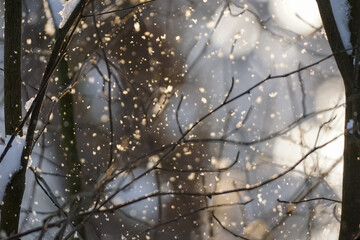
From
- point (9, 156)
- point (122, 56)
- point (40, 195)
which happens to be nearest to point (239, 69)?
point (122, 56)

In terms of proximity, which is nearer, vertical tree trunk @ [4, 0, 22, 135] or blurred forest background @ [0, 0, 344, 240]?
vertical tree trunk @ [4, 0, 22, 135]

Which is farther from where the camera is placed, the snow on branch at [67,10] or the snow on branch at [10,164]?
the snow on branch at [67,10]

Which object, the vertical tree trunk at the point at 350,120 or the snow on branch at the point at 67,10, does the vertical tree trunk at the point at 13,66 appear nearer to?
the snow on branch at the point at 67,10

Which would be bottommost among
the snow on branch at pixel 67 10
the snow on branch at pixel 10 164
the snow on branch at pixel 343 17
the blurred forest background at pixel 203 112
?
the snow on branch at pixel 10 164

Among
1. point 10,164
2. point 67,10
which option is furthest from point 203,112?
point 10,164

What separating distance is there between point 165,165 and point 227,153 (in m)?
1.45

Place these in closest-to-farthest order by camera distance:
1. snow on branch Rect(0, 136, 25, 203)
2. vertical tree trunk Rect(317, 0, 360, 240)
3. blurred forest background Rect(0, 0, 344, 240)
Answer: snow on branch Rect(0, 136, 25, 203)
vertical tree trunk Rect(317, 0, 360, 240)
blurred forest background Rect(0, 0, 344, 240)

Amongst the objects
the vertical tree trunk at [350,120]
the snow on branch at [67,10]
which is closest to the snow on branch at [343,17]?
the vertical tree trunk at [350,120]

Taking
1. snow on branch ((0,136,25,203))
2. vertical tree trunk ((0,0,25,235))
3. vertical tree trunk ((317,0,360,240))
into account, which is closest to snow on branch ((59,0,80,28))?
vertical tree trunk ((0,0,25,235))

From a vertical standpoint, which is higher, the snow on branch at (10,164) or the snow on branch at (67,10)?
the snow on branch at (67,10)

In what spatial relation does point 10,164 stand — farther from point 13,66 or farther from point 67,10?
point 67,10

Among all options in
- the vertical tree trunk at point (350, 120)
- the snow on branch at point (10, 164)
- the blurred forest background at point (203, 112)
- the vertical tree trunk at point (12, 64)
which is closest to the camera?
the snow on branch at point (10, 164)

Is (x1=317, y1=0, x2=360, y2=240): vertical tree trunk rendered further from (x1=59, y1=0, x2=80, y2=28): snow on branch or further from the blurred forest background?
the blurred forest background

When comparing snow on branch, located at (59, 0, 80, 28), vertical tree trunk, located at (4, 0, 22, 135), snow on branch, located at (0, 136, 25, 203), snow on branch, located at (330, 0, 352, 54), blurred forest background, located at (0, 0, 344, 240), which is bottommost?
snow on branch, located at (0, 136, 25, 203)
